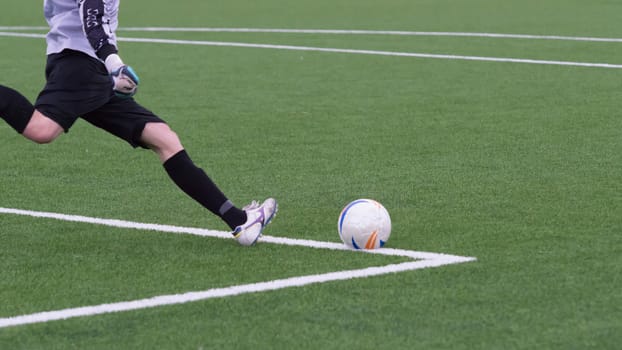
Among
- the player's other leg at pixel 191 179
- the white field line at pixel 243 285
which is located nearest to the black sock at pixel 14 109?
the player's other leg at pixel 191 179

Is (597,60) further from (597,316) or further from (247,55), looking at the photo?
(597,316)

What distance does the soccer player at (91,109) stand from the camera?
6.84 metres

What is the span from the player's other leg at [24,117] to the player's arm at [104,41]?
49cm

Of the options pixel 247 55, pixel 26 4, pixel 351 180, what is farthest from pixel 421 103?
pixel 26 4

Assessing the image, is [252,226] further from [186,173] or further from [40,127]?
[40,127]

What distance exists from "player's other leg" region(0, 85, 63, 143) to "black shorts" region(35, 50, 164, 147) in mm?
43

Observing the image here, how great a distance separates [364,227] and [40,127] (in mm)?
1837

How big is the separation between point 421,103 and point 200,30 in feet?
34.1

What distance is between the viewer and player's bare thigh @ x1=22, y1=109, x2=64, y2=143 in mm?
6840

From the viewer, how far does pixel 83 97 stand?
22.6ft

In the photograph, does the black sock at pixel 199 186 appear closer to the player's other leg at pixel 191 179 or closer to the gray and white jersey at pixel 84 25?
the player's other leg at pixel 191 179

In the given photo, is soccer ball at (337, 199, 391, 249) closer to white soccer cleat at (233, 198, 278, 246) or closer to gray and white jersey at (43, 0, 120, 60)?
white soccer cleat at (233, 198, 278, 246)

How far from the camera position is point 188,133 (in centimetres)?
1142

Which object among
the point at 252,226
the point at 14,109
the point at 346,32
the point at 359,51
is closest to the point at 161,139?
the point at 252,226
